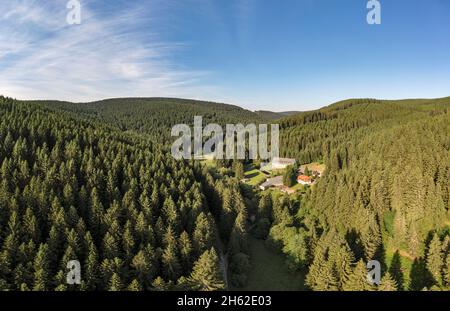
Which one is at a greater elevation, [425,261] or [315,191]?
[315,191]

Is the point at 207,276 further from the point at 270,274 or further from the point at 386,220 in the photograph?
the point at 386,220

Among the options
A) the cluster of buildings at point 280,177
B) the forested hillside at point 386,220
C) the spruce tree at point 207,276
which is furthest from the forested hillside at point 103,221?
the cluster of buildings at point 280,177

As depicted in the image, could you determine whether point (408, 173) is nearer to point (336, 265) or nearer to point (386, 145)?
point (386, 145)

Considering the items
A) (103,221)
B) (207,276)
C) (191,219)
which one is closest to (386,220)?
(191,219)

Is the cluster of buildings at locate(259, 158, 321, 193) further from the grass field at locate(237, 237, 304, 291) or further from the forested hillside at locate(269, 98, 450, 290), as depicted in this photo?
the grass field at locate(237, 237, 304, 291)

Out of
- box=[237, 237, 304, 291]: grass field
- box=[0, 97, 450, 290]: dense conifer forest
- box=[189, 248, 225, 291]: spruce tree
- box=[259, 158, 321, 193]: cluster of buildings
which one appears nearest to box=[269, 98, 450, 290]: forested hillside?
box=[0, 97, 450, 290]: dense conifer forest

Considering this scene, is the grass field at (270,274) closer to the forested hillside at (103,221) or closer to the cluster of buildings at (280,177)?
the forested hillside at (103,221)

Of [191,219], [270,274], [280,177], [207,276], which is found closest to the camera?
[207,276]
